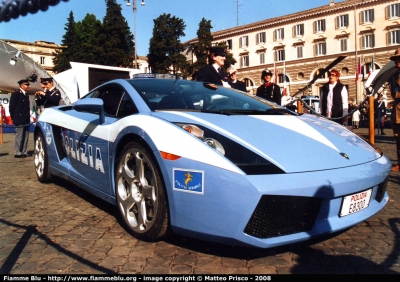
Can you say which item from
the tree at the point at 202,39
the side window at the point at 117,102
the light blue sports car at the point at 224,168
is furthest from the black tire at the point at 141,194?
the tree at the point at 202,39

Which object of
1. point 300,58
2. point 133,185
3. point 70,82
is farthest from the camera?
point 300,58

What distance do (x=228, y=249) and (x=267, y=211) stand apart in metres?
0.61

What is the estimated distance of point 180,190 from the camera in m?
2.50

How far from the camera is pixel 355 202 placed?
8.49ft

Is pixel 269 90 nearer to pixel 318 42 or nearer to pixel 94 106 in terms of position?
pixel 94 106

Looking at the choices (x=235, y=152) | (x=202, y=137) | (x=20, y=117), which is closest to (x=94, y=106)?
(x=202, y=137)

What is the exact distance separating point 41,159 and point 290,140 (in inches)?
143

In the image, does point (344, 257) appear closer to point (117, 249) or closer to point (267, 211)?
point (267, 211)

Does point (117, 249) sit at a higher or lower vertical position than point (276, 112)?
lower

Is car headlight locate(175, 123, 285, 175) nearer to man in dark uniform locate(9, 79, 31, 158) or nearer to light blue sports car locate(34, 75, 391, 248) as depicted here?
light blue sports car locate(34, 75, 391, 248)

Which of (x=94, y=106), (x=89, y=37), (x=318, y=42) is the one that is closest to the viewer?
(x=94, y=106)

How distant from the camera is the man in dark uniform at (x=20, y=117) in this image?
8.38 meters

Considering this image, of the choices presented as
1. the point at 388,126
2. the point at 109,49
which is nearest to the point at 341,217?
the point at 388,126

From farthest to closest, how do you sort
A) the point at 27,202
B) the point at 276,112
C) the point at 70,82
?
1. the point at 70,82
2. the point at 27,202
3. the point at 276,112
